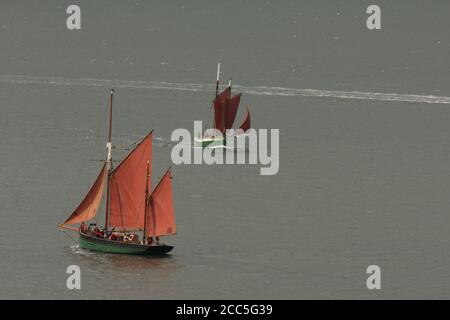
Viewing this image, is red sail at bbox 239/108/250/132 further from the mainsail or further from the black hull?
the black hull

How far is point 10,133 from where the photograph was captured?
511 feet

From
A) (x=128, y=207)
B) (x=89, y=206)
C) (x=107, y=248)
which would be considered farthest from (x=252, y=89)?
(x=107, y=248)

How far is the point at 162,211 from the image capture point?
361 feet

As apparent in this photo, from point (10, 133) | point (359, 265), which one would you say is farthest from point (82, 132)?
point (359, 265)

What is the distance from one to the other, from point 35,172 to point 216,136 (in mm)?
26534

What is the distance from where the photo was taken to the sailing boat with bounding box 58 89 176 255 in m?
109

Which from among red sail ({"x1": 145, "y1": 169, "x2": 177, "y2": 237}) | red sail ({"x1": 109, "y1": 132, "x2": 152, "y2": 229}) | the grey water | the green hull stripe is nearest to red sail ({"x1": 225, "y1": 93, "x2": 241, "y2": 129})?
the grey water

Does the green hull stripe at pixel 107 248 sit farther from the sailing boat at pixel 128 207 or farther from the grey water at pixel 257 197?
the grey water at pixel 257 197

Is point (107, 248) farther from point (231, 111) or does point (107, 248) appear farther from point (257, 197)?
point (231, 111)

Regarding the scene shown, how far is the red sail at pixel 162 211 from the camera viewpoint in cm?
10919

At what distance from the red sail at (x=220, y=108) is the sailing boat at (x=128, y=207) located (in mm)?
46064

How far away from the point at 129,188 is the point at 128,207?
1.33 meters
